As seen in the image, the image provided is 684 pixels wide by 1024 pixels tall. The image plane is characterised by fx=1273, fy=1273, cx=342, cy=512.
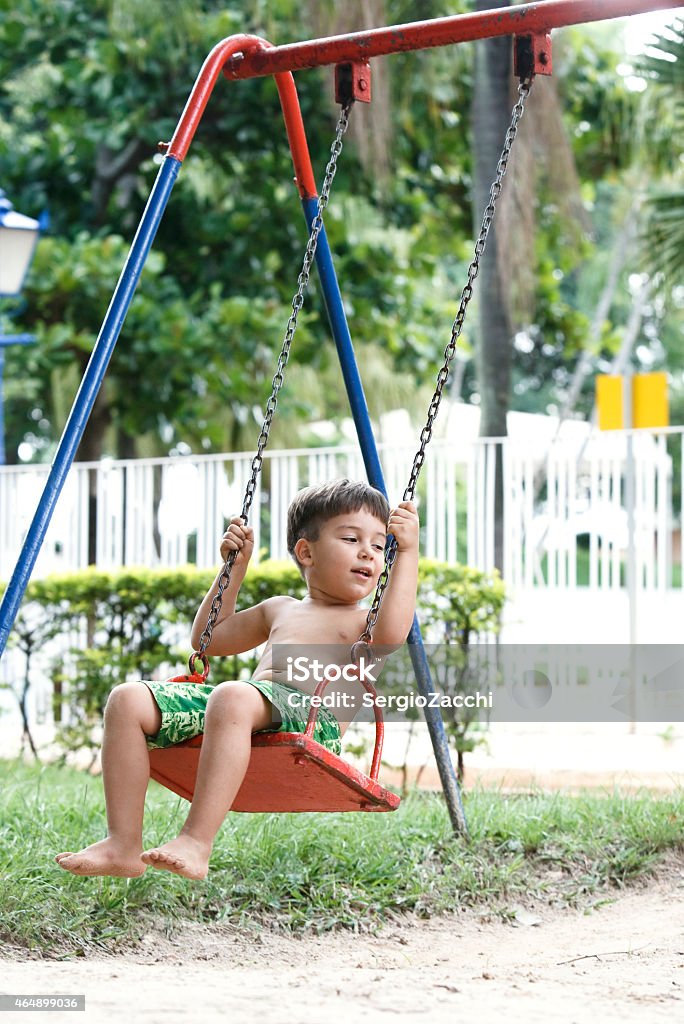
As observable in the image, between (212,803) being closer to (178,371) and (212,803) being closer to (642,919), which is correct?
(642,919)

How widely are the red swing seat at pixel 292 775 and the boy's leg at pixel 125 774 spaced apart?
6 cm

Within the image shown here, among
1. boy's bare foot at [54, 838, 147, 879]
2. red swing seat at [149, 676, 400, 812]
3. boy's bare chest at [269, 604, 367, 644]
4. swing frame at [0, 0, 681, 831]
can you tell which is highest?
swing frame at [0, 0, 681, 831]

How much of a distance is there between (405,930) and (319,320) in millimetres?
8954

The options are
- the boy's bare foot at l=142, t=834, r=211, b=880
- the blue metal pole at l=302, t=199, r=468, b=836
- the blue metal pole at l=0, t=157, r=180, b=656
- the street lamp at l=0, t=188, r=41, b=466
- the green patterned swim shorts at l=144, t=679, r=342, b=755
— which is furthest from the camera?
the street lamp at l=0, t=188, r=41, b=466

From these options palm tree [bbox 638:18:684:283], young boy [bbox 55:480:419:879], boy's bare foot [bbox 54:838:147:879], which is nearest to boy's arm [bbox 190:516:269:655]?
young boy [bbox 55:480:419:879]

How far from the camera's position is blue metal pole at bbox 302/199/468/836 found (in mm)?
3969

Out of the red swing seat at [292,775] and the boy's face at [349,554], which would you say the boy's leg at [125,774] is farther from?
the boy's face at [349,554]

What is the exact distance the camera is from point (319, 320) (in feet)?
A: 39.6

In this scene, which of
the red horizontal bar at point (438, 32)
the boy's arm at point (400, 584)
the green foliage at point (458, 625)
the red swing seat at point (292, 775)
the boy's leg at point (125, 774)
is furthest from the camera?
the green foliage at point (458, 625)

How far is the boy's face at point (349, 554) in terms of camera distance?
324cm

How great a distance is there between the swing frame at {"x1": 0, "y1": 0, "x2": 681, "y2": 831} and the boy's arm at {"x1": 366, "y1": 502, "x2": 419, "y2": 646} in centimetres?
83

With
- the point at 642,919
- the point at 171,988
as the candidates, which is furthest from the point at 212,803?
the point at 642,919

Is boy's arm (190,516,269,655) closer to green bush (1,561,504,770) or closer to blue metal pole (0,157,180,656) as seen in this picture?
blue metal pole (0,157,180,656)

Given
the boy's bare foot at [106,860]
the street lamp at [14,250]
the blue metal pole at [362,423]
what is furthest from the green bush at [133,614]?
the boy's bare foot at [106,860]
